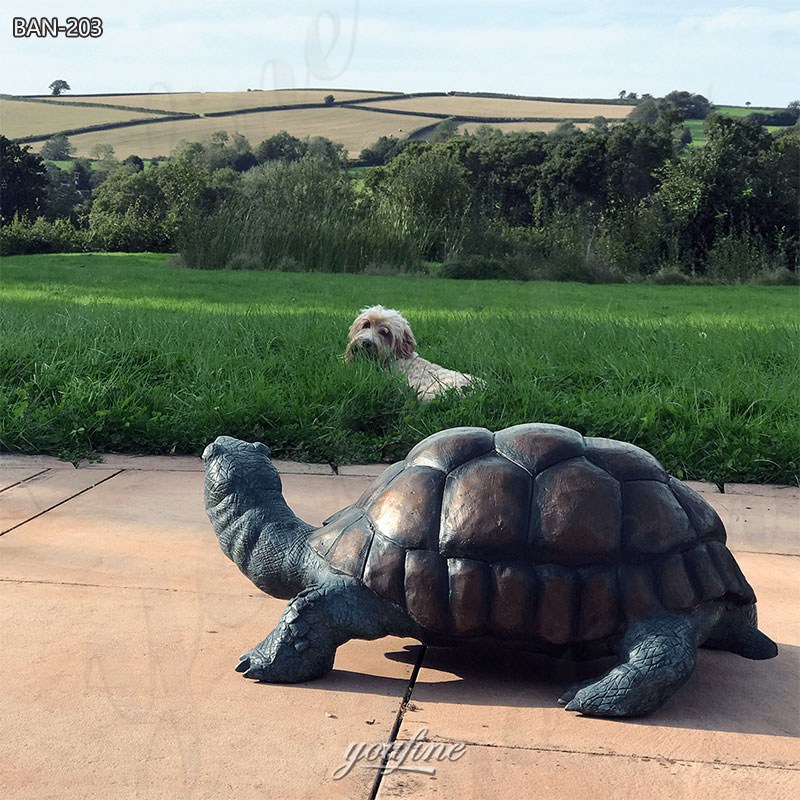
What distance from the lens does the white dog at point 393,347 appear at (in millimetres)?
6938

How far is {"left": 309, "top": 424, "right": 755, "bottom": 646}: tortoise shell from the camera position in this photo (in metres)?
2.78

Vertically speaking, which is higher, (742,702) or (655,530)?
(655,530)

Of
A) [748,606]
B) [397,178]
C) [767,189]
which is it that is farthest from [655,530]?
[767,189]

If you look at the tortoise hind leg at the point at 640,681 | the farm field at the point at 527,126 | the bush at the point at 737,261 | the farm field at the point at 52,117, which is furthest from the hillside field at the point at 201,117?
the farm field at the point at 527,126

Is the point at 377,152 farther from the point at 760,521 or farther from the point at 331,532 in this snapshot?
the point at 331,532

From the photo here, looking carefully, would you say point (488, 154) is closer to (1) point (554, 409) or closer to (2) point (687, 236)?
(2) point (687, 236)

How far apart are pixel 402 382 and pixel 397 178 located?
1842 centimetres

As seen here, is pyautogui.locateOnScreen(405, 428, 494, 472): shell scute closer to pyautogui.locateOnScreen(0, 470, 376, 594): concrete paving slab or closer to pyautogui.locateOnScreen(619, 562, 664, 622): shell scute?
pyautogui.locateOnScreen(619, 562, 664, 622): shell scute

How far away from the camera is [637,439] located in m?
5.67

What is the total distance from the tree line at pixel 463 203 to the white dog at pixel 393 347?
5924 mm

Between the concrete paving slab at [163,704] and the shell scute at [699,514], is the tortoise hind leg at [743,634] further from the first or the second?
the concrete paving slab at [163,704]

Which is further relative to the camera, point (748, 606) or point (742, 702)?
point (748, 606)

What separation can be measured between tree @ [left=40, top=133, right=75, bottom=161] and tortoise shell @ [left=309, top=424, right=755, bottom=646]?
873 cm

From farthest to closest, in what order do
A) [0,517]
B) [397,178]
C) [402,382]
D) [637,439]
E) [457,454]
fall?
[397,178] < [402,382] < [637,439] < [0,517] < [457,454]
